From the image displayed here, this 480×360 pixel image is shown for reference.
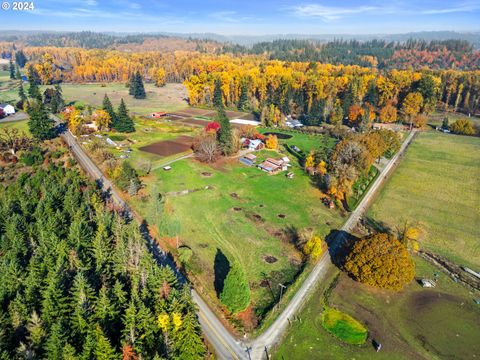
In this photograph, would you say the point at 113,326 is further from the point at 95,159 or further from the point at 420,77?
the point at 420,77

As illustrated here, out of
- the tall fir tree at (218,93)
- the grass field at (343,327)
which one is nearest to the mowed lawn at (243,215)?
the grass field at (343,327)

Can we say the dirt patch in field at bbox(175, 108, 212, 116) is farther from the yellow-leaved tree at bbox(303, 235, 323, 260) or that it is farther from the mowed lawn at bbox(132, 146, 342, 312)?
the yellow-leaved tree at bbox(303, 235, 323, 260)

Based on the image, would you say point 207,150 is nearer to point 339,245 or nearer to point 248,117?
point 339,245

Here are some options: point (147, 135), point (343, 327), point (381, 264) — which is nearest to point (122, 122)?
point (147, 135)

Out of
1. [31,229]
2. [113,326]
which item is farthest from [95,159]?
[113,326]

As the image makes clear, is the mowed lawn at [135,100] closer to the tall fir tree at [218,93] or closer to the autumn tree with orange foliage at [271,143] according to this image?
the tall fir tree at [218,93]

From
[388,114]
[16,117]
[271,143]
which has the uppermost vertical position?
[16,117]
